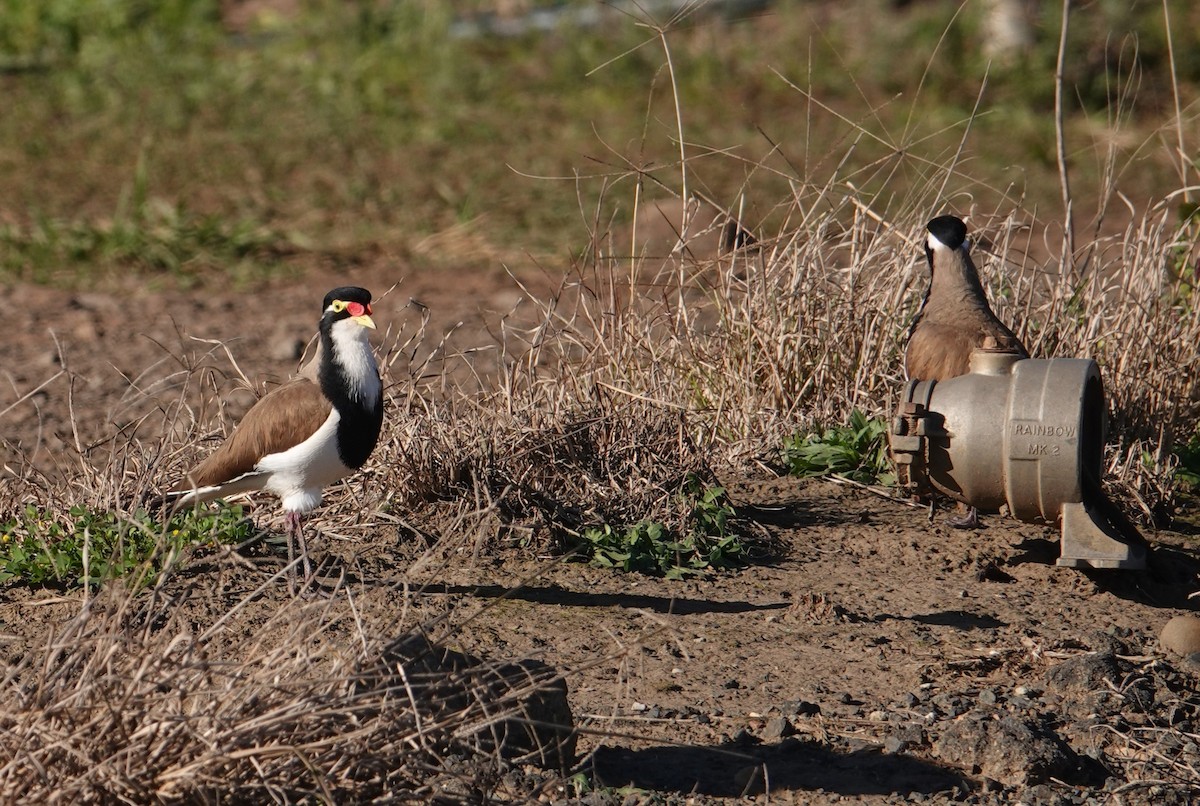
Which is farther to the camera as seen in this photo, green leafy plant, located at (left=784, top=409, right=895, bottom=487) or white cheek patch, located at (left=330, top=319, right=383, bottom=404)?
green leafy plant, located at (left=784, top=409, right=895, bottom=487)

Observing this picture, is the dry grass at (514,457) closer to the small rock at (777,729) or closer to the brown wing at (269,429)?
the brown wing at (269,429)

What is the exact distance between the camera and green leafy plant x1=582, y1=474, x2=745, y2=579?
4.80m

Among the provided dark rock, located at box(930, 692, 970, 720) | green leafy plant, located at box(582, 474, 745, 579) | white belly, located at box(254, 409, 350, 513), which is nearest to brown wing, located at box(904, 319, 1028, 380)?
green leafy plant, located at box(582, 474, 745, 579)

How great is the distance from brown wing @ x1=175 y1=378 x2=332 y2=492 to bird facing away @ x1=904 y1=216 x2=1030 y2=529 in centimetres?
208

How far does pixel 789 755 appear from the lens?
12.1 ft

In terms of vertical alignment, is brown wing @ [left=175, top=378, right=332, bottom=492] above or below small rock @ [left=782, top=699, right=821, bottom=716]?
above

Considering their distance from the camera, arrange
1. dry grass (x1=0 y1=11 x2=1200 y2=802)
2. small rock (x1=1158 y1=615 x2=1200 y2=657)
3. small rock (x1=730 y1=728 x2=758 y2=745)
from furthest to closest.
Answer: small rock (x1=1158 y1=615 x2=1200 y2=657)
small rock (x1=730 y1=728 x2=758 y2=745)
dry grass (x1=0 y1=11 x2=1200 y2=802)

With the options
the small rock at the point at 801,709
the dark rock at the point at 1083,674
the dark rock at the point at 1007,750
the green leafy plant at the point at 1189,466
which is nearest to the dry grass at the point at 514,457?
the green leafy plant at the point at 1189,466

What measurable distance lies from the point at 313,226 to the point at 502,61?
360cm

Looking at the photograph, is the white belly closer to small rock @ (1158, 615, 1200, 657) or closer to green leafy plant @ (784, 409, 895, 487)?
green leafy plant @ (784, 409, 895, 487)

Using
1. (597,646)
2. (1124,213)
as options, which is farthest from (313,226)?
(597,646)

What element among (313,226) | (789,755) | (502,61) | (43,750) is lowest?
(789,755)

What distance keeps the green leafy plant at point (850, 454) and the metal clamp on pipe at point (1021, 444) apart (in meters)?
0.59

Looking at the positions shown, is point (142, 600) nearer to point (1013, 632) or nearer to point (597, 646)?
point (597, 646)
